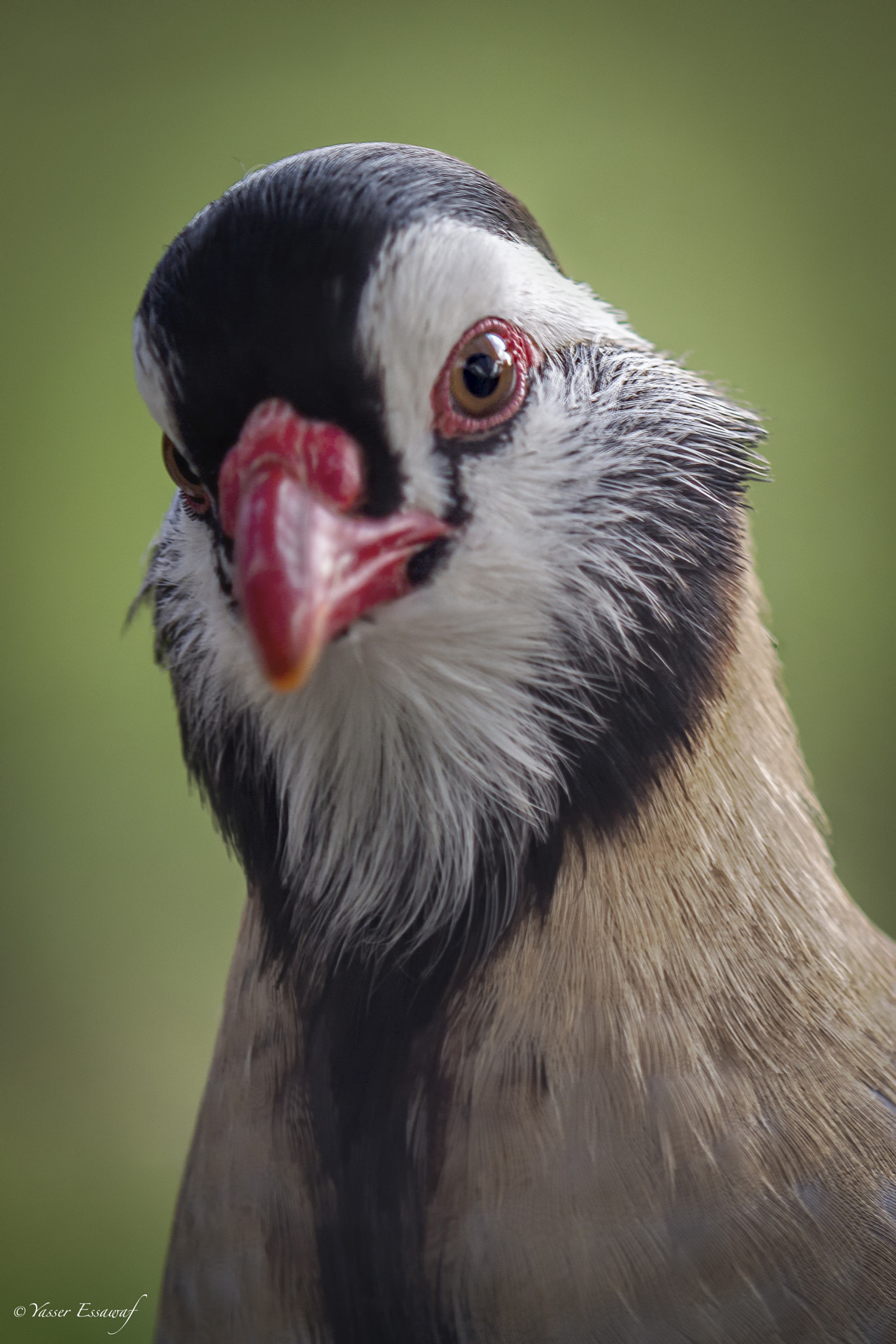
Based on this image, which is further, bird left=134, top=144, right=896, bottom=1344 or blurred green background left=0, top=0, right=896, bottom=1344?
blurred green background left=0, top=0, right=896, bottom=1344

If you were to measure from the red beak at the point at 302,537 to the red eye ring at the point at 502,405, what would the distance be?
0.05m

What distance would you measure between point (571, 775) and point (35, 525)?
89 cm

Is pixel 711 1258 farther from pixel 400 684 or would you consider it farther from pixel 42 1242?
pixel 42 1242

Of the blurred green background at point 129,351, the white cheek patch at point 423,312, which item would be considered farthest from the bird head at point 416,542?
the blurred green background at point 129,351

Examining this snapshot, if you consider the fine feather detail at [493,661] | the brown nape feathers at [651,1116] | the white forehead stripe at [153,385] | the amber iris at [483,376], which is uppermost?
the amber iris at [483,376]

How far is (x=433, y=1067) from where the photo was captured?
0.61m

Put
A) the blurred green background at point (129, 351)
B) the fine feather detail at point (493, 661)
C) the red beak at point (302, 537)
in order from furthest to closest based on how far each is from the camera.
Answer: the blurred green background at point (129, 351) → the fine feather detail at point (493, 661) → the red beak at point (302, 537)

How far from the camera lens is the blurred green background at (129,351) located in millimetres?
1051

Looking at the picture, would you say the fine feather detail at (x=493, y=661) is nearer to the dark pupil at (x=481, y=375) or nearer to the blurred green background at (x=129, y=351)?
the dark pupil at (x=481, y=375)

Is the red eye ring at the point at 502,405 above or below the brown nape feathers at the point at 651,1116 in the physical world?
above

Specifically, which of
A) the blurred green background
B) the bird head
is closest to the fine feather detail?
the bird head

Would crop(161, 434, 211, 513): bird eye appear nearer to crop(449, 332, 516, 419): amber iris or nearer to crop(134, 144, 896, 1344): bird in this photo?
crop(134, 144, 896, 1344): bird

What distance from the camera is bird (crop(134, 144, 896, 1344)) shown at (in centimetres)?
53

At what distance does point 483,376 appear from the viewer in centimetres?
56
